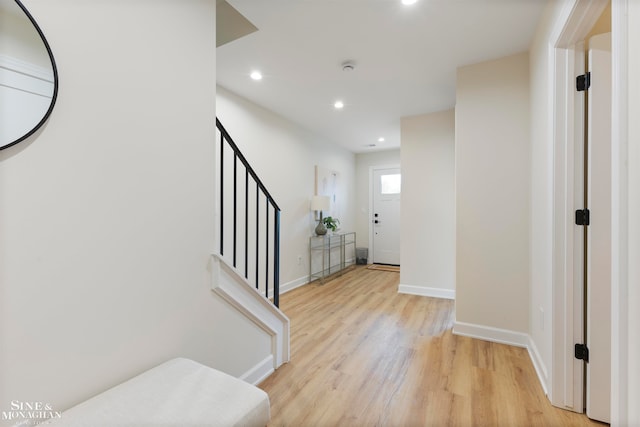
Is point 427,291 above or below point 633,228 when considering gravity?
below

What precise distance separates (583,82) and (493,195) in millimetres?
1114

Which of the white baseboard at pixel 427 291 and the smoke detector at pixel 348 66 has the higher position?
the smoke detector at pixel 348 66

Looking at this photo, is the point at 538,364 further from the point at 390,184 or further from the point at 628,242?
the point at 390,184

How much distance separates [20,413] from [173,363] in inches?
19.4

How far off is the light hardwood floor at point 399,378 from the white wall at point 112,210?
598mm

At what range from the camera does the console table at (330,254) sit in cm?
467

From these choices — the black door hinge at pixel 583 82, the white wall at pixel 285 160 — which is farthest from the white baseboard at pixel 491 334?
the white wall at pixel 285 160

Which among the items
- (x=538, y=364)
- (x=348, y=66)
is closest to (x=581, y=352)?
(x=538, y=364)

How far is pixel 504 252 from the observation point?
8.25ft

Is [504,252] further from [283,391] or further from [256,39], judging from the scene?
[256,39]

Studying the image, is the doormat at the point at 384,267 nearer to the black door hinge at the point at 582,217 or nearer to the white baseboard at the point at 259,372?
the white baseboard at the point at 259,372

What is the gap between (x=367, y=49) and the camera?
2.36 m

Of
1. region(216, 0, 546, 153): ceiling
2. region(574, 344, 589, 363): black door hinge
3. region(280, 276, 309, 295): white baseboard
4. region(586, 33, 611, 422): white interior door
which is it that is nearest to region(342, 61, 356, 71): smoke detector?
region(216, 0, 546, 153): ceiling

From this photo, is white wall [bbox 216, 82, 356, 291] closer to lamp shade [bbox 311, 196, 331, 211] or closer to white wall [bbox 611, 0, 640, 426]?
lamp shade [bbox 311, 196, 331, 211]
